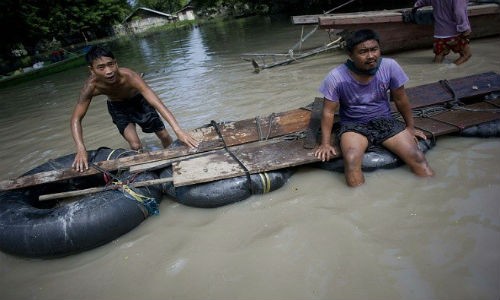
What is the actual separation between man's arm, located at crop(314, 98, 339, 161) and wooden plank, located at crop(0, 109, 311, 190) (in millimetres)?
664

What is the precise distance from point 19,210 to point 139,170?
1.13 metres

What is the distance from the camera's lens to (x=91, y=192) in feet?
10.5

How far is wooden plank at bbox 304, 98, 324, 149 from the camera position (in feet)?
11.4

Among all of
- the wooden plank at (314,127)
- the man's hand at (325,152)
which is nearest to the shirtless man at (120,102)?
the wooden plank at (314,127)

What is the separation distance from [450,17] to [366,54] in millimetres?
4344

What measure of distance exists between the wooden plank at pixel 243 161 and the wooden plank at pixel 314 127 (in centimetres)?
8

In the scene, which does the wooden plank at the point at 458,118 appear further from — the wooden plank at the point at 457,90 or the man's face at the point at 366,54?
the man's face at the point at 366,54

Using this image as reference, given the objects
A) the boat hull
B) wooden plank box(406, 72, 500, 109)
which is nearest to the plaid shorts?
the boat hull

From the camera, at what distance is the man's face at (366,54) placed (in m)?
2.76

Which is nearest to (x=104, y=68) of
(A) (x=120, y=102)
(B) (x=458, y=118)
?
(A) (x=120, y=102)

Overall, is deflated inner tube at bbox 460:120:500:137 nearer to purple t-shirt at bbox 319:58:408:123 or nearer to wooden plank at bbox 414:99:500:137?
wooden plank at bbox 414:99:500:137

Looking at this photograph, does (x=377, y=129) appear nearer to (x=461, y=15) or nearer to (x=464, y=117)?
(x=464, y=117)

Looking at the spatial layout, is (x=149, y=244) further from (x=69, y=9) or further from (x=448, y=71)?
(x=69, y=9)

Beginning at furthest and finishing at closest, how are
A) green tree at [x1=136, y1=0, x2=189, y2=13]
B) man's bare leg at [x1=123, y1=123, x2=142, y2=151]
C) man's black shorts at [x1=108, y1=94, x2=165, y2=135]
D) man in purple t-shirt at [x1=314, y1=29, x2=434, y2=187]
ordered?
green tree at [x1=136, y1=0, x2=189, y2=13] → man's bare leg at [x1=123, y1=123, x2=142, y2=151] → man's black shorts at [x1=108, y1=94, x2=165, y2=135] → man in purple t-shirt at [x1=314, y1=29, x2=434, y2=187]
